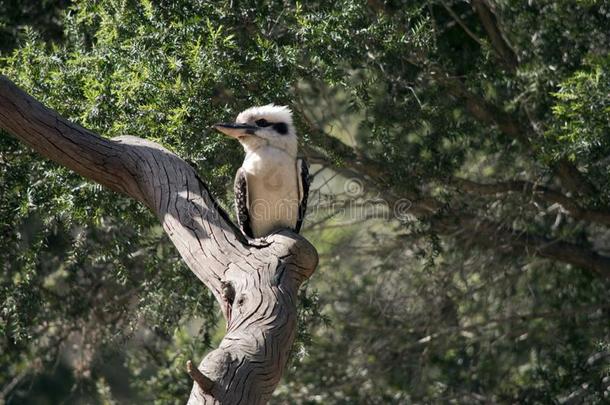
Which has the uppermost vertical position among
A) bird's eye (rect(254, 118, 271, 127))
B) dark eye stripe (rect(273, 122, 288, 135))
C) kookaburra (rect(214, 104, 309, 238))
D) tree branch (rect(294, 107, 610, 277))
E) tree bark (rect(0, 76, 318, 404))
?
tree branch (rect(294, 107, 610, 277))

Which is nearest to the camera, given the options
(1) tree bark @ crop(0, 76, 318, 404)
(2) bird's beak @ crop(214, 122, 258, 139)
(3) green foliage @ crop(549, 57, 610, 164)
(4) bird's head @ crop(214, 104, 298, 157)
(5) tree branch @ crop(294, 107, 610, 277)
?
(1) tree bark @ crop(0, 76, 318, 404)

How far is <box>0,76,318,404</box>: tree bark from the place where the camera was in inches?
122

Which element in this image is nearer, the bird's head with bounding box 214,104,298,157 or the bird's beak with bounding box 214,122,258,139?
the bird's beak with bounding box 214,122,258,139

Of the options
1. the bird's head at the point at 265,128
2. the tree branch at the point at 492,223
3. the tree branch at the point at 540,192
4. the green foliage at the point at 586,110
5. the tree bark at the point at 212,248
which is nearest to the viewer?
the tree bark at the point at 212,248

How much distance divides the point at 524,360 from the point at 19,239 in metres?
4.78

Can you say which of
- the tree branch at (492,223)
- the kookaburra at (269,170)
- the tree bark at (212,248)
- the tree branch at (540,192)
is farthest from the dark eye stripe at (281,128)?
the tree branch at (540,192)

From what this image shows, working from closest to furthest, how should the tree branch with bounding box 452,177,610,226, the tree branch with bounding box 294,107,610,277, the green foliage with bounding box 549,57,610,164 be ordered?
the green foliage with bounding box 549,57,610,164, the tree branch with bounding box 294,107,610,277, the tree branch with bounding box 452,177,610,226

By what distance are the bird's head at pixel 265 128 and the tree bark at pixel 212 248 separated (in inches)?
24.8

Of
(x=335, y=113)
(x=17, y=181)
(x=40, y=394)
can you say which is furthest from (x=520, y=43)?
(x=40, y=394)

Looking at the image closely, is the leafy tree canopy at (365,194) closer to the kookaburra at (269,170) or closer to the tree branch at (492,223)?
the tree branch at (492,223)

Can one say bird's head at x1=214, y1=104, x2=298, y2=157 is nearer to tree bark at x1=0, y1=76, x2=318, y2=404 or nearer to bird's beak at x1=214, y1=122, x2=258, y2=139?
bird's beak at x1=214, y1=122, x2=258, y2=139

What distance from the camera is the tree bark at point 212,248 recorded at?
3.11 meters

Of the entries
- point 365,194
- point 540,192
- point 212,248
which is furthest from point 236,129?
point 540,192

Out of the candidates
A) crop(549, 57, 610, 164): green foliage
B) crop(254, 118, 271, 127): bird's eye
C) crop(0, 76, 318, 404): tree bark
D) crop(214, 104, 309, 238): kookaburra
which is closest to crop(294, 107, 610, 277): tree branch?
crop(214, 104, 309, 238): kookaburra
